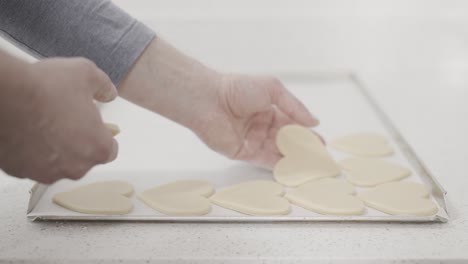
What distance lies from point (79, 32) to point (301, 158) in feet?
1.13

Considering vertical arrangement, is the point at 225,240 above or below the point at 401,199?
below

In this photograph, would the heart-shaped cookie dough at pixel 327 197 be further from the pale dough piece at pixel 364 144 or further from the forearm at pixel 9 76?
the forearm at pixel 9 76

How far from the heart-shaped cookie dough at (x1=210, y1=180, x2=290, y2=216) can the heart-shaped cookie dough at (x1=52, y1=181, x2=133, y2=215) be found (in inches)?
4.3

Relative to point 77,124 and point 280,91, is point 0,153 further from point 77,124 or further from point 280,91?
point 280,91

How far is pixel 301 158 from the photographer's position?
2.85 ft

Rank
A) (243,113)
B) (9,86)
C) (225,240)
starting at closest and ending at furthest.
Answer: (9,86), (225,240), (243,113)

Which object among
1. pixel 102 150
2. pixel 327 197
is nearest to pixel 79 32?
pixel 102 150

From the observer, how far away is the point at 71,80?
0.58 metres

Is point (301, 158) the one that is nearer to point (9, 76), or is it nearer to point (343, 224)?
point (343, 224)

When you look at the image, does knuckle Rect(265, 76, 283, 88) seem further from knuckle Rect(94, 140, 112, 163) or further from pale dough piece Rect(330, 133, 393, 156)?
knuckle Rect(94, 140, 112, 163)

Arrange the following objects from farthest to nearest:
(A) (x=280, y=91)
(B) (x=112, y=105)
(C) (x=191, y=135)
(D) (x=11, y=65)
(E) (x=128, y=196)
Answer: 1. (B) (x=112, y=105)
2. (C) (x=191, y=135)
3. (A) (x=280, y=91)
4. (E) (x=128, y=196)
5. (D) (x=11, y=65)

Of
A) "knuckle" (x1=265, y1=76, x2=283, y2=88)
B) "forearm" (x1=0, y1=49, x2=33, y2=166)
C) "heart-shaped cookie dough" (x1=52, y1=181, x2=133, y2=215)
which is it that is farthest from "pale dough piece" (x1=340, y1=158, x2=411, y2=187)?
"forearm" (x1=0, y1=49, x2=33, y2=166)

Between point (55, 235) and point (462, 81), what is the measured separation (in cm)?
96

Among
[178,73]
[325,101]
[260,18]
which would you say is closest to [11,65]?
[178,73]
